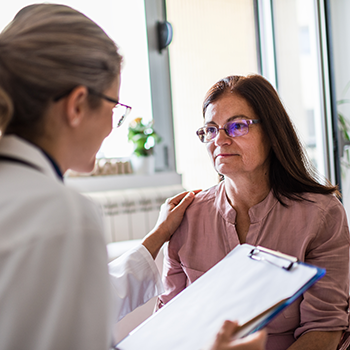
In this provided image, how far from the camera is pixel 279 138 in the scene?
134cm

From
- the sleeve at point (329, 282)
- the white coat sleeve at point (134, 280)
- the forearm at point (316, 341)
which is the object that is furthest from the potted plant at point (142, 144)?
the forearm at point (316, 341)

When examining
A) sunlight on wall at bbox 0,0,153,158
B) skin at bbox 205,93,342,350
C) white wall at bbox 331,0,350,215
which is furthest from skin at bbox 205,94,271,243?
sunlight on wall at bbox 0,0,153,158

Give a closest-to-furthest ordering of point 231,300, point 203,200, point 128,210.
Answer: point 231,300 → point 203,200 → point 128,210

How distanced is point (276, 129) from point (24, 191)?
1.02 meters

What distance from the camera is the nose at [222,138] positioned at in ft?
4.38

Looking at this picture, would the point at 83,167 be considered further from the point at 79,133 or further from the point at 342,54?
the point at 342,54

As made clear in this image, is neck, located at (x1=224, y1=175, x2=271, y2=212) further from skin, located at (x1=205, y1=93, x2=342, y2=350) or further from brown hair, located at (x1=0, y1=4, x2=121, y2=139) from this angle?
brown hair, located at (x1=0, y1=4, x2=121, y2=139)

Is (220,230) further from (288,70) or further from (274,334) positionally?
(288,70)

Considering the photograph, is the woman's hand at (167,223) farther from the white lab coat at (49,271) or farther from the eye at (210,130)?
the white lab coat at (49,271)

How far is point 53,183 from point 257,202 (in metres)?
0.95

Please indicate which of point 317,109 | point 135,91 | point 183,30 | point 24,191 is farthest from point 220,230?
point 183,30

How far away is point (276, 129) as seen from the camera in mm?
1335

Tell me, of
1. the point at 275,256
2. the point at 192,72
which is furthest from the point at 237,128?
the point at 192,72

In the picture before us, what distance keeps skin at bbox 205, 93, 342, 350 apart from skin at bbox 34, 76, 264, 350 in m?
0.65
